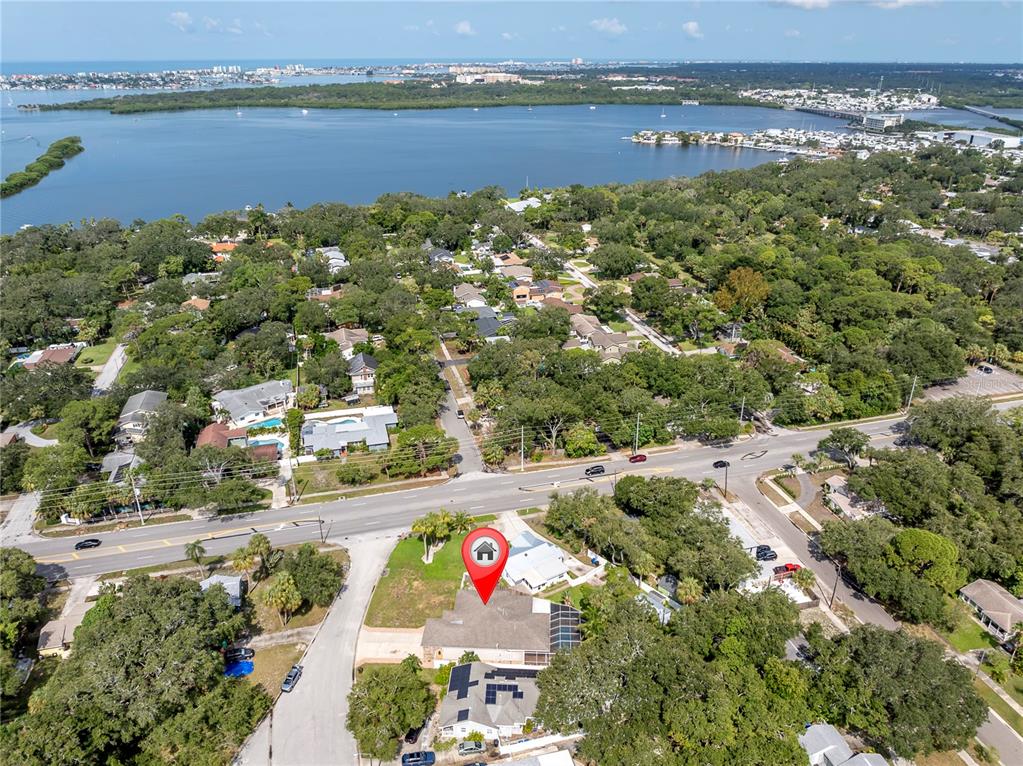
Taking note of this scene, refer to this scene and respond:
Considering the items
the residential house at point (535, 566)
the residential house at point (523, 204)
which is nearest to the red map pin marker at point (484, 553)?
the residential house at point (535, 566)

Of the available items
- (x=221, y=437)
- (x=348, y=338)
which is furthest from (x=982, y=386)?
(x=221, y=437)

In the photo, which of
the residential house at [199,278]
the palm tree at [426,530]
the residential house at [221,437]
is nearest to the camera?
the palm tree at [426,530]

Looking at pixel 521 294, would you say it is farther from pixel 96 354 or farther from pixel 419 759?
pixel 419 759

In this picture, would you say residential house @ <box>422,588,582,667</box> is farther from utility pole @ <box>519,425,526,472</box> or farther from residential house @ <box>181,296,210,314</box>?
residential house @ <box>181,296,210,314</box>

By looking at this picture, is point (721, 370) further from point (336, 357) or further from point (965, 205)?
point (965, 205)

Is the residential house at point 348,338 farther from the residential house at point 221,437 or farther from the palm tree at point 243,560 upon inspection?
the palm tree at point 243,560

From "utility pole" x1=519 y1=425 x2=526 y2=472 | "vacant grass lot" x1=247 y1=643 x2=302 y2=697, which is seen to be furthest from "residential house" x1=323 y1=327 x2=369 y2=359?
"vacant grass lot" x1=247 y1=643 x2=302 y2=697
